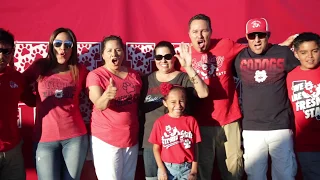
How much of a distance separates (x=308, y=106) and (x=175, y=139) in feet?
4.03

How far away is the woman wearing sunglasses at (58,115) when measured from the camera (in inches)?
130

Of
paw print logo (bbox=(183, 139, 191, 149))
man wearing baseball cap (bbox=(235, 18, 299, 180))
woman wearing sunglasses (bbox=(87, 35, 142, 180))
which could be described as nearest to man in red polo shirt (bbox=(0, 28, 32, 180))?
woman wearing sunglasses (bbox=(87, 35, 142, 180))

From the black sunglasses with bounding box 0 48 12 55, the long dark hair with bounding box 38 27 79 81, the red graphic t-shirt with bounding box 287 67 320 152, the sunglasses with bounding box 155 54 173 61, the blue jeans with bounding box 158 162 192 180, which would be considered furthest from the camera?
the sunglasses with bounding box 155 54 173 61

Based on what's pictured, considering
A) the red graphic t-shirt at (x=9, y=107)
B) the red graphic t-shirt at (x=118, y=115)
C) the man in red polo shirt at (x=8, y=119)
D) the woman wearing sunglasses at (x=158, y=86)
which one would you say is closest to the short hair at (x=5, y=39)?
the man in red polo shirt at (x=8, y=119)

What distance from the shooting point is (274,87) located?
138 inches

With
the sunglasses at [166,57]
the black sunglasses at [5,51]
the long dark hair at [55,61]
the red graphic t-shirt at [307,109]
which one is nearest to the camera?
the black sunglasses at [5,51]

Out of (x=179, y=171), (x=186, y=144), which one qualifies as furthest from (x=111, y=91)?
(x=179, y=171)

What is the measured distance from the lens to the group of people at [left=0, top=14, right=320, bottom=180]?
328 centimetres

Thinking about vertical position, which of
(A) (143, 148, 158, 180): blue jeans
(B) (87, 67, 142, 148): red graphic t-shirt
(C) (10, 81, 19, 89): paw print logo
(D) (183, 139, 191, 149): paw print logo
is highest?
(C) (10, 81, 19, 89): paw print logo

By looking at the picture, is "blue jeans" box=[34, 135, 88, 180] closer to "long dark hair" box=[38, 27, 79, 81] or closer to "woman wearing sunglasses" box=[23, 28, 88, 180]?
"woman wearing sunglasses" box=[23, 28, 88, 180]

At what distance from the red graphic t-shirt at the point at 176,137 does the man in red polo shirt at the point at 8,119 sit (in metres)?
1.16

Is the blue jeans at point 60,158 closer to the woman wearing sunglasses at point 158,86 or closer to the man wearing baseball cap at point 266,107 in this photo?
the woman wearing sunglasses at point 158,86

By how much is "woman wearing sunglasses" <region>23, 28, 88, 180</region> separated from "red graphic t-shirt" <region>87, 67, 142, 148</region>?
0.18 metres

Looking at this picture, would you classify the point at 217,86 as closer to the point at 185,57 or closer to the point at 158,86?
the point at 185,57
